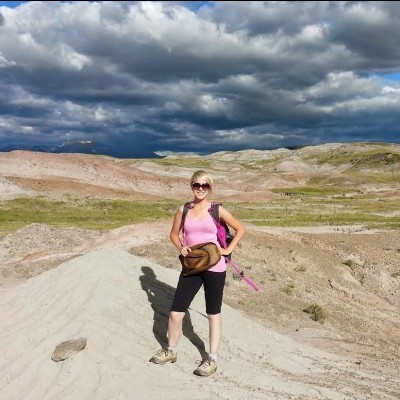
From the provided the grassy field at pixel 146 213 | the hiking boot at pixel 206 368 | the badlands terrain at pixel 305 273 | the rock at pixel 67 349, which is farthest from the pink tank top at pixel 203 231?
the grassy field at pixel 146 213

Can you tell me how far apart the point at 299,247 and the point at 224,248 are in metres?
19.0

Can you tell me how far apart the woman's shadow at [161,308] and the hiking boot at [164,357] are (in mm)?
744

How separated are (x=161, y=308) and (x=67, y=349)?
2873 mm

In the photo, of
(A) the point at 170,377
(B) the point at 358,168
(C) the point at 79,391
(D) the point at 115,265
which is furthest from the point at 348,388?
(B) the point at 358,168

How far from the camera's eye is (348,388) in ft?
31.0

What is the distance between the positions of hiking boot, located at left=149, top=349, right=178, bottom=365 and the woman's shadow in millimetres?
744

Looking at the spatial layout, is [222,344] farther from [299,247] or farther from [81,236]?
[81,236]

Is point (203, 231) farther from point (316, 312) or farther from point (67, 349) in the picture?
point (316, 312)

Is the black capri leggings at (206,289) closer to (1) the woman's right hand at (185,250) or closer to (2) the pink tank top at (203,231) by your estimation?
(2) the pink tank top at (203,231)

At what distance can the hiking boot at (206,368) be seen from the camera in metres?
8.35

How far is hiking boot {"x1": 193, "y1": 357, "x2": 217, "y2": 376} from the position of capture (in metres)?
8.35

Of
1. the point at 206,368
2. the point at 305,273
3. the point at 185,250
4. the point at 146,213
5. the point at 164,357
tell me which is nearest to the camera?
the point at 185,250

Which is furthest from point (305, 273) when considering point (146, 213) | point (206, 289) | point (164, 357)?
point (146, 213)

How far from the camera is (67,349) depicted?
8594mm
